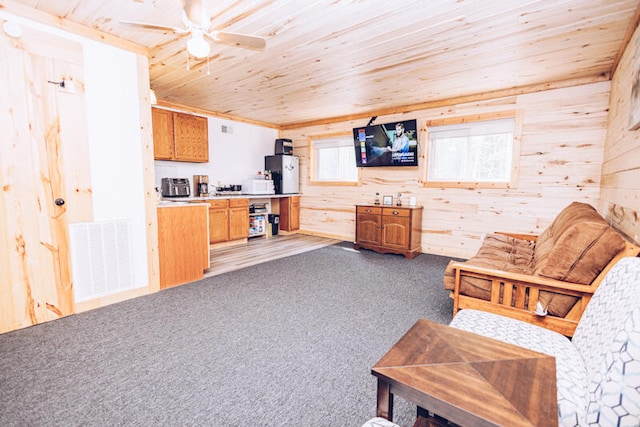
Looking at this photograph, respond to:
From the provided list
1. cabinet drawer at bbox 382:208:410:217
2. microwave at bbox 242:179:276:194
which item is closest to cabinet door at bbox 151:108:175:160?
microwave at bbox 242:179:276:194

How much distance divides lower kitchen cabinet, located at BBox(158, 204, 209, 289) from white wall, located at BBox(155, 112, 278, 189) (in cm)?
194

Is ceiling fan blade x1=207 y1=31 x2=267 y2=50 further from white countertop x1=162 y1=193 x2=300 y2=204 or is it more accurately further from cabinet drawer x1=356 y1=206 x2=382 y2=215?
cabinet drawer x1=356 y1=206 x2=382 y2=215

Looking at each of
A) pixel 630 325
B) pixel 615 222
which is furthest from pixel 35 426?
pixel 615 222

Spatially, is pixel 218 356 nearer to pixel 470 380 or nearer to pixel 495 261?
pixel 470 380

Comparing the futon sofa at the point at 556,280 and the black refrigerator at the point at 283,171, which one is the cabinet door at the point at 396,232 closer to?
the futon sofa at the point at 556,280

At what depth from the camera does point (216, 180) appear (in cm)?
573

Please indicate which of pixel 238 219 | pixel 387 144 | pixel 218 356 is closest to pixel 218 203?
pixel 238 219

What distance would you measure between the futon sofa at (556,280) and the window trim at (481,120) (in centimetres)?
189

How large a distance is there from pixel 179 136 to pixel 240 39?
3111 mm

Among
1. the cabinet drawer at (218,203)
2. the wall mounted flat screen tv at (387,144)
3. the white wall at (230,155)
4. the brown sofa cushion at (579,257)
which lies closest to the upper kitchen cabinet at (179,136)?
the white wall at (230,155)

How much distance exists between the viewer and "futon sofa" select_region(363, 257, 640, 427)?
2.66 ft

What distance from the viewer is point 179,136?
484 cm

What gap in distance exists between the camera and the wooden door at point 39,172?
2246mm

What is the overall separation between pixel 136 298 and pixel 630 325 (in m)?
3.45
